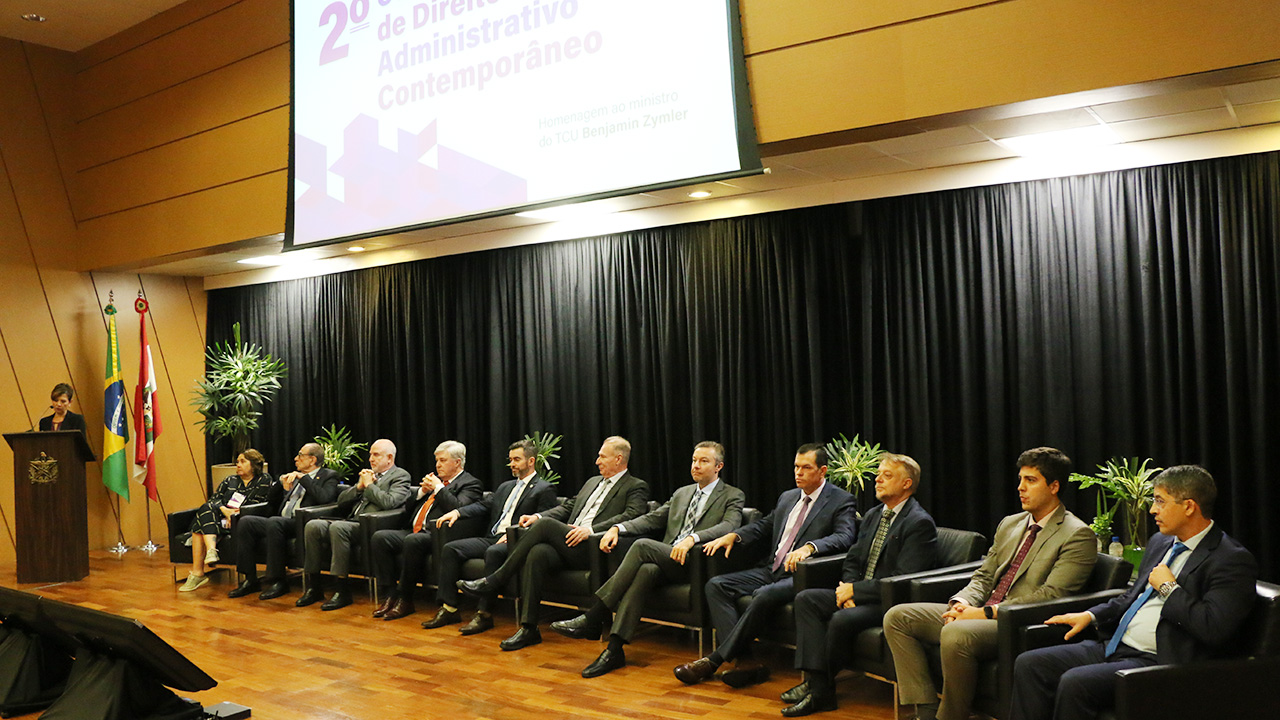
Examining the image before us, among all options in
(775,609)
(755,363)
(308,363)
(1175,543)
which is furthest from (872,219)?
(308,363)

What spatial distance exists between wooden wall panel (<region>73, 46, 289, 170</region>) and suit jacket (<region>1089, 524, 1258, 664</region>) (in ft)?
23.0

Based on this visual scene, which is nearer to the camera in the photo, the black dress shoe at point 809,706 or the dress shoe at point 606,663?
the black dress shoe at point 809,706

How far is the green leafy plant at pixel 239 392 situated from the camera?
9.65 m

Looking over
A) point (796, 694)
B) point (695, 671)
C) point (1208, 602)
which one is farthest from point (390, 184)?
point (1208, 602)

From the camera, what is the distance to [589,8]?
609 centimetres

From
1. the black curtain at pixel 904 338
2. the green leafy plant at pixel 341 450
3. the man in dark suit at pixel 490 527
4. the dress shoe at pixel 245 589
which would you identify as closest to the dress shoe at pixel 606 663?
the man in dark suit at pixel 490 527

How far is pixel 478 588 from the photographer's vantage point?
640cm

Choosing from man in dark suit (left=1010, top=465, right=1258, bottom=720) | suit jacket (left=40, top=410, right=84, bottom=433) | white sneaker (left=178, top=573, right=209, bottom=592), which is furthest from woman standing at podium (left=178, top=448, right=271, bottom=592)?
man in dark suit (left=1010, top=465, right=1258, bottom=720)

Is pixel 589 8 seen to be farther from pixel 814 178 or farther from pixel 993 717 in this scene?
pixel 993 717

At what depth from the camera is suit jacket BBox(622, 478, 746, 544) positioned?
579 cm

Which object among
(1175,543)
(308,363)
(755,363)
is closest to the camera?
(1175,543)

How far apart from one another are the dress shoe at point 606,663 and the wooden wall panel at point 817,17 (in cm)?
334

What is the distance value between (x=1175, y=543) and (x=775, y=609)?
2.00 meters

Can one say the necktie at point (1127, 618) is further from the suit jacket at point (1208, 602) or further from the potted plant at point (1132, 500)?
the potted plant at point (1132, 500)
